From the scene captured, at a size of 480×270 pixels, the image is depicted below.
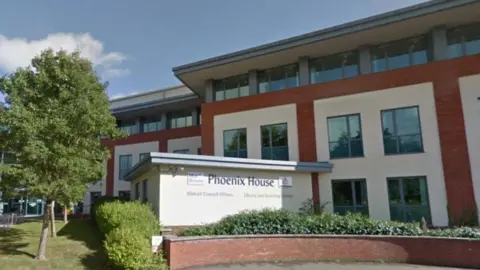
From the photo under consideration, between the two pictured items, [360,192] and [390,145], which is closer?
[390,145]

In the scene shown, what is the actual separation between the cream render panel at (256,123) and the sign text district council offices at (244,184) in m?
2.63

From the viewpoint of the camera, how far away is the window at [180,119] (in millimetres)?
29239

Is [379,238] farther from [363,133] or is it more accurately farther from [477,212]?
[363,133]

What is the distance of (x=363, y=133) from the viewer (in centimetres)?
1711

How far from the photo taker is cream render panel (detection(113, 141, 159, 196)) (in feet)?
98.2

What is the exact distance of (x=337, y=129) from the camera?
702 inches

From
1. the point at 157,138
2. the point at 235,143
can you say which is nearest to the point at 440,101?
the point at 235,143

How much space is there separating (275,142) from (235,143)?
7.75 feet

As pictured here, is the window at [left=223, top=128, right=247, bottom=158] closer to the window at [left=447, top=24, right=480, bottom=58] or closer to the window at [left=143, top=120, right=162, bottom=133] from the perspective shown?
the window at [left=447, top=24, right=480, bottom=58]

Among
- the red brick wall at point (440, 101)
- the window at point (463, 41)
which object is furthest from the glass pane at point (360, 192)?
the window at point (463, 41)

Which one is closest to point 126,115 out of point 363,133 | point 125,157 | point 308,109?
point 125,157

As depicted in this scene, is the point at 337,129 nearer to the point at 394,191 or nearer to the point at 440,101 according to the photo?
the point at 394,191

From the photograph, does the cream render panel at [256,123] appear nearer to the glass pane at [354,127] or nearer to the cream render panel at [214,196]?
the cream render panel at [214,196]

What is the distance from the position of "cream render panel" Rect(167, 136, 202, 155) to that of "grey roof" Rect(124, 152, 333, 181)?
10746 millimetres
